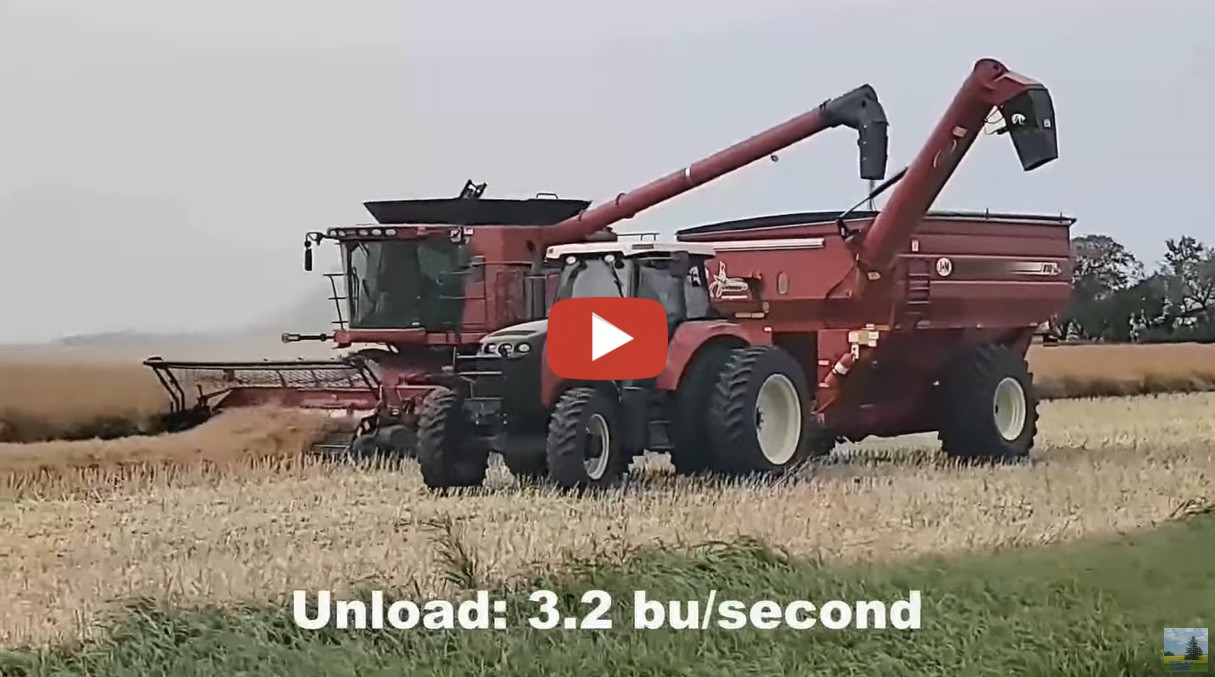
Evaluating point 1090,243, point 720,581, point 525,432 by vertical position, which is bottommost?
point 720,581

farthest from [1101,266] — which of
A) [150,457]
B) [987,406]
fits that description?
[150,457]

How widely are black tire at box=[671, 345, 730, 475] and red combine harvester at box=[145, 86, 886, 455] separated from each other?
49 centimetres

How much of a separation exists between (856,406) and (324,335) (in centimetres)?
180

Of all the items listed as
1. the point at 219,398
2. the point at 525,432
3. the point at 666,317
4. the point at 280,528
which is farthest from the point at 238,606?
the point at 666,317

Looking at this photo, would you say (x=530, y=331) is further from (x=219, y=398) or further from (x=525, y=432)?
(x=219, y=398)

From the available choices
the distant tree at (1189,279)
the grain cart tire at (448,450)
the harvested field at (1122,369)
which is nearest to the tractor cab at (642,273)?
the grain cart tire at (448,450)

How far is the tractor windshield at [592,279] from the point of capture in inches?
217

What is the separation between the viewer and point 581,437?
5.38 metres

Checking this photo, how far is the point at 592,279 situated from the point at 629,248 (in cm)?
16

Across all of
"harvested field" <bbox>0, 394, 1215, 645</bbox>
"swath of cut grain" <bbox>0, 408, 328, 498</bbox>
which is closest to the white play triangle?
"harvested field" <bbox>0, 394, 1215, 645</bbox>

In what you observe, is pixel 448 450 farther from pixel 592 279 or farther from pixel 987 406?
pixel 987 406

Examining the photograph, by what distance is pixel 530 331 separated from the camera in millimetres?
5398

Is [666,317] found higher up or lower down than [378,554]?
higher up

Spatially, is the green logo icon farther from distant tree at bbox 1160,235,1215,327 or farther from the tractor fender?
the tractor fender
